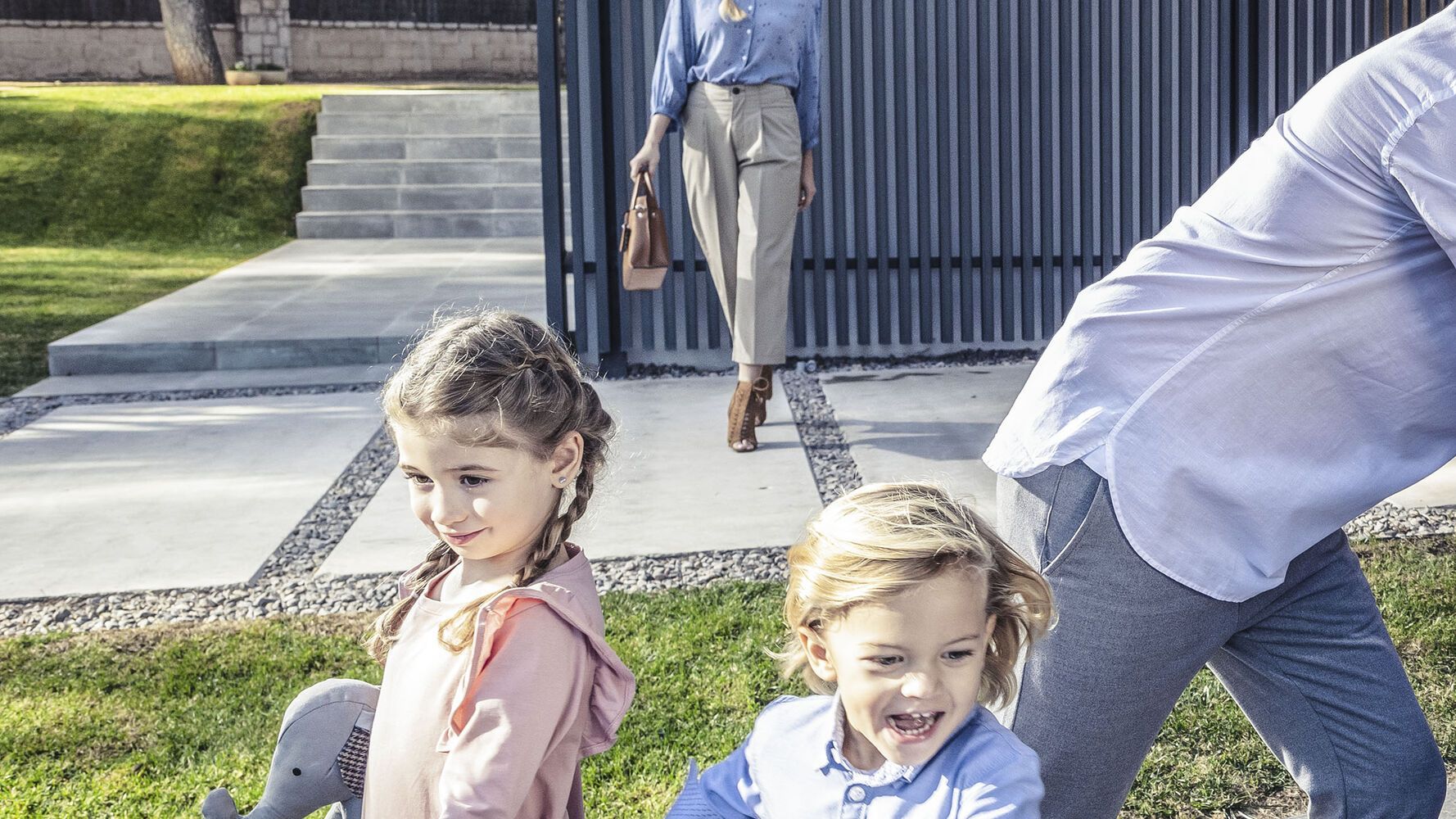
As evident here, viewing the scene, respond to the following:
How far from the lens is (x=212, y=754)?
305cm

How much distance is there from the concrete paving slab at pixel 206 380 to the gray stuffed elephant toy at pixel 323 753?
5218 mm

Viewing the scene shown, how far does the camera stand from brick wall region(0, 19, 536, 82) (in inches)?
1101

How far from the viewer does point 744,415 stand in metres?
5.51

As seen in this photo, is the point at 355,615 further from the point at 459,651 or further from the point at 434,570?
the point at 459,651

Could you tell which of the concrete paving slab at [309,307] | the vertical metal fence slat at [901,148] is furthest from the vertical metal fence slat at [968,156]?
the concrete paving slab at [309,307]

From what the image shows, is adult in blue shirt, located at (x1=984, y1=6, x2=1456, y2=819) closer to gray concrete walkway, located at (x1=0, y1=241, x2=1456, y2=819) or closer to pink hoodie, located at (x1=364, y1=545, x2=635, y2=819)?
pink hoodie, located at (x1=364, y1=545, x2=635, y2=819)

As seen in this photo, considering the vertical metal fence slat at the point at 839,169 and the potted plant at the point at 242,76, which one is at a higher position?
the potted plant at the point at 242,76

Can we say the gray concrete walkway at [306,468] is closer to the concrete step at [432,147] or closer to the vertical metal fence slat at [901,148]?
the vertical metal fence slat at [901,148]

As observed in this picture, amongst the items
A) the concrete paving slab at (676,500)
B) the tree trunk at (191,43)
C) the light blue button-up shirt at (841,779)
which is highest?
the tree trunk at (191,43)

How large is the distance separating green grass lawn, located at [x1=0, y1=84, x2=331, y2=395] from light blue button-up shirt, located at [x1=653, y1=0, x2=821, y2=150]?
6394 mm

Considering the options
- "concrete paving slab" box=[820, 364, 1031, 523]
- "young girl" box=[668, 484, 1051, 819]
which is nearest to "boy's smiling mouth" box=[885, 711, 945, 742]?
"young girl" box=[668, 484, 1051, 819]

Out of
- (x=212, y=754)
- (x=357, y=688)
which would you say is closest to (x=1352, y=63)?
(x=357, y=688)

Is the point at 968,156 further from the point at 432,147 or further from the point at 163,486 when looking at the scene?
the point at 432,147

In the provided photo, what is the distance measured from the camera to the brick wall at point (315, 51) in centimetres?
2797
